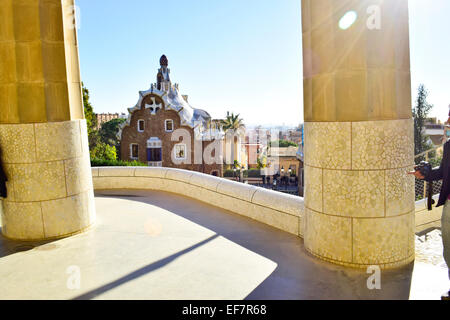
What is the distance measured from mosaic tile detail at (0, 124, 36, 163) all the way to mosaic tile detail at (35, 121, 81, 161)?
118 mm

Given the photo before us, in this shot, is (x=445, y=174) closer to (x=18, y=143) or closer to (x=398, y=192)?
(x=398, y=192)

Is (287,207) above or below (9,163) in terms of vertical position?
below

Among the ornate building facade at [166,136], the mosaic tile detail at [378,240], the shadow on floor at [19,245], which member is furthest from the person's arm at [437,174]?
the ornate building facade at [166,136]

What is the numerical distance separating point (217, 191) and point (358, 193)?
4.59 metres

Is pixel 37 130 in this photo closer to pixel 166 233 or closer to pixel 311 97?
pixel 166 233

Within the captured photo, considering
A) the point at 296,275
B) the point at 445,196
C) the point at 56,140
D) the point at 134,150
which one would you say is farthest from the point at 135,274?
the point at 134,150

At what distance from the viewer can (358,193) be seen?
197 inches

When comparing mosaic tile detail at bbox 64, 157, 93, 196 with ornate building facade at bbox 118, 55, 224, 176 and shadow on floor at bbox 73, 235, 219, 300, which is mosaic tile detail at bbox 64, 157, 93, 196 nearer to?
shadow on floor at bbox 73, 235, 219, 300

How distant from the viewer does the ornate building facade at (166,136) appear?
3912 centimetres
